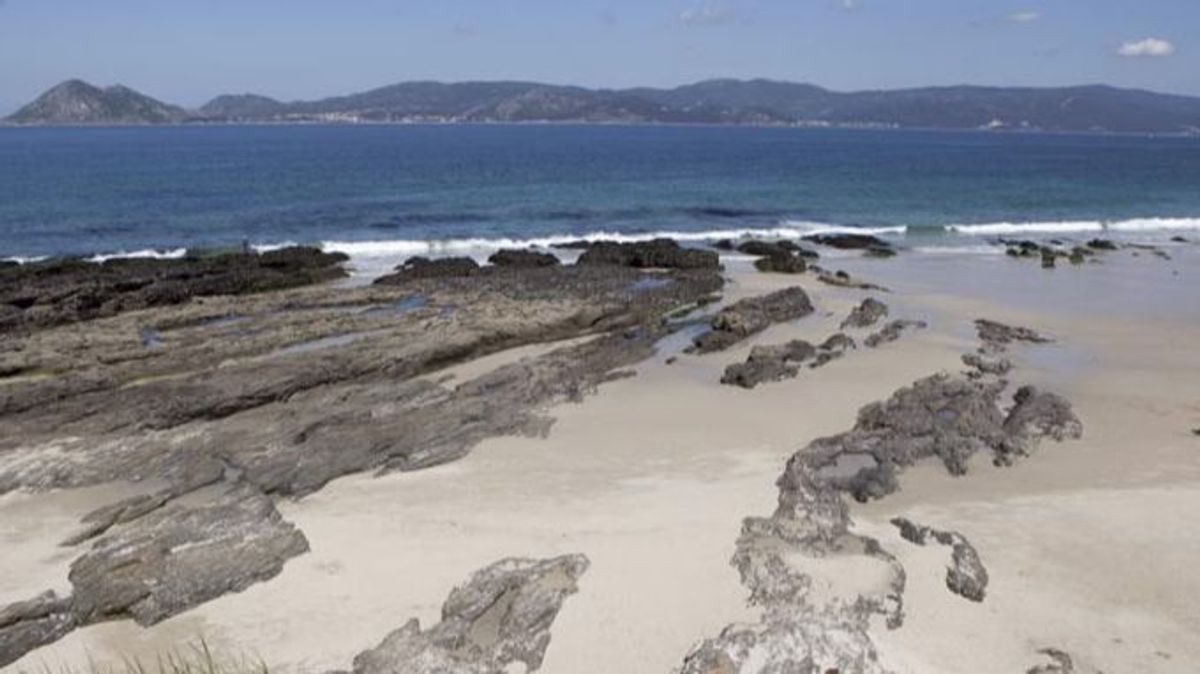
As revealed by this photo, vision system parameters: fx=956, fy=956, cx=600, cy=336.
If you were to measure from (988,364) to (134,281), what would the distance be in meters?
20.4

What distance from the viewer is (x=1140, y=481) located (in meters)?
12.8

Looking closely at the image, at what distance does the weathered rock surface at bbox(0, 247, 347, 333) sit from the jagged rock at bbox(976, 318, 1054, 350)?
691 inches

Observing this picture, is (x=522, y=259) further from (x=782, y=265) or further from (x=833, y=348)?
(x=833, y=348)

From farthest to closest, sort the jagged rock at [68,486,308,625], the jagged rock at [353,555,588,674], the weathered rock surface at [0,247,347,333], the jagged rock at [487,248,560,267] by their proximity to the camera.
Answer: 1. the jagged rock at [487,248,560,267]
2. the weathered rock surface at [0,247,347,333]
3. the jagged rock at [68,486,308,625]
4. the jagged rock at [353,555,588,674]

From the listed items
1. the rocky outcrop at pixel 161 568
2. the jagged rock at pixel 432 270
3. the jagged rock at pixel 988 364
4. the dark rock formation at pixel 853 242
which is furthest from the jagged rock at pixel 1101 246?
the rocky outcrop at pixel 161 568

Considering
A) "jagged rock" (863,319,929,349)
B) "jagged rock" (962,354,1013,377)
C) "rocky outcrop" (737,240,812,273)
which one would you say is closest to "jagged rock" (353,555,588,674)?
"jagged rock" (962,354,1013,377)

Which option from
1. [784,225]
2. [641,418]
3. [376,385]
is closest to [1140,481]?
[641,418]

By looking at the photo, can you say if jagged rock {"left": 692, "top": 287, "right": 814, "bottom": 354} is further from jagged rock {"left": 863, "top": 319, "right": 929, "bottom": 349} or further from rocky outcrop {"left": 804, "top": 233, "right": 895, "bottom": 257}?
rocky outcrop {"left": 804, "top": 233, "right": 895, "bottom": 257}

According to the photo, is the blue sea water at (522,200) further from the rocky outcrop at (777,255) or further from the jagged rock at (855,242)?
the rocky outcrop at (777,255)

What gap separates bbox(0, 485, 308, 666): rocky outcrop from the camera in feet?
29.2

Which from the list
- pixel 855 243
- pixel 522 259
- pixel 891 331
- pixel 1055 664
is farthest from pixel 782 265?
pixel 1055 664

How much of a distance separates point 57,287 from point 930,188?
54964 mm

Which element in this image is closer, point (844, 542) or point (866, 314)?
point (844, 542)

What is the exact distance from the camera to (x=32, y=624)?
8.81 m
